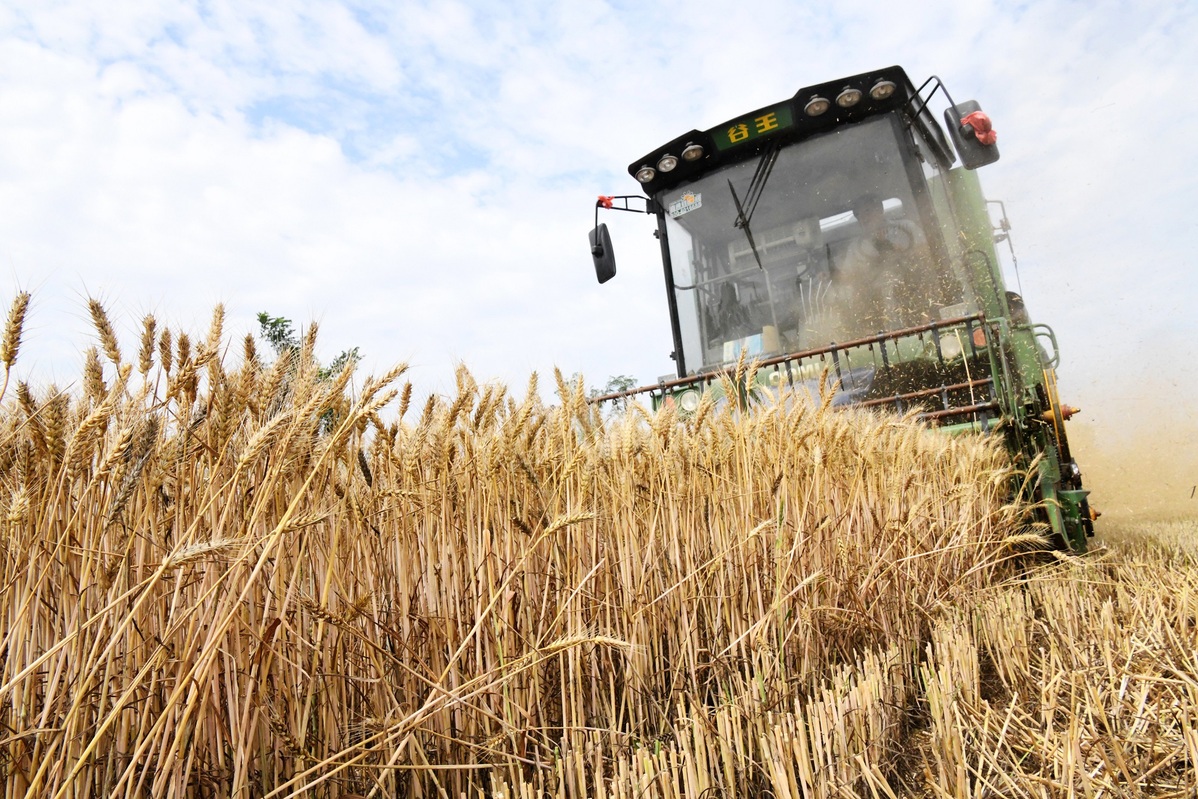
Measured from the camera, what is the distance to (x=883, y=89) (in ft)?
13.9

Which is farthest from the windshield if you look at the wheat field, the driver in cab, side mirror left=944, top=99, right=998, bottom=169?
the wheat field

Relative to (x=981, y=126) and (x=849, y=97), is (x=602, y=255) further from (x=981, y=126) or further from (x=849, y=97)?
(x=981, y=126)

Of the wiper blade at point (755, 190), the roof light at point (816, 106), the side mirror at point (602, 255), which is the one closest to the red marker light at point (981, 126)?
the roof light at point (816, 106)

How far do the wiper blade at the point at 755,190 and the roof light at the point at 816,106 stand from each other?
Result: 0.95 feet

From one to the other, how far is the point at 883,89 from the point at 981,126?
692 mm

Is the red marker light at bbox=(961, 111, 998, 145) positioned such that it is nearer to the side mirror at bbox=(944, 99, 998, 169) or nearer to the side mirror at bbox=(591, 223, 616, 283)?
the side mirror at bbox=(944, 99, 998, 169)

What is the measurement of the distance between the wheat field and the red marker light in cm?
265

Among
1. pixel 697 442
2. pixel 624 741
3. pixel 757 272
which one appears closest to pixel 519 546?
pixel 624 741

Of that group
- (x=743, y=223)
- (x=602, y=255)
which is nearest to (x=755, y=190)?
(x=743, y=223)

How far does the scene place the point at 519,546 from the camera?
1636 mm

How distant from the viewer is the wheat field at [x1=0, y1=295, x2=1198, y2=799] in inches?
40.4

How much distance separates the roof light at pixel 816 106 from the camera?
170 inches

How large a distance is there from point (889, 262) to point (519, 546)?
3.64 metres

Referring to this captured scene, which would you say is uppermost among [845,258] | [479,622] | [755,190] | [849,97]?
[849,97]
